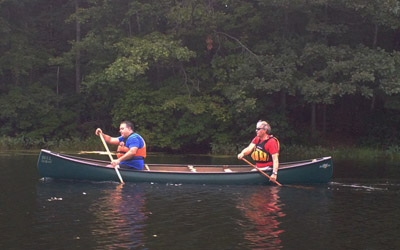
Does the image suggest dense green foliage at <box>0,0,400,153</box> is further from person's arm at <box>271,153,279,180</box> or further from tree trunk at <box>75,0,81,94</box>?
person's arm at <box>271,153,279,180</box>

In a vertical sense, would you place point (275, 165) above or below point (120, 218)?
above

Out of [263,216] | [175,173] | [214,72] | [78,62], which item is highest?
[78,62]

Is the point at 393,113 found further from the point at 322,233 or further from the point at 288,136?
the point at 322,233

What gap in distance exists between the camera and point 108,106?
27609 mm

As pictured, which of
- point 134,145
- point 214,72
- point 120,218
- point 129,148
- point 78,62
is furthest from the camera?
point 78,62

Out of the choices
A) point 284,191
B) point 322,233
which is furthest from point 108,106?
point 322,233

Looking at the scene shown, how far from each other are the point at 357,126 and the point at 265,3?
24.0 ft

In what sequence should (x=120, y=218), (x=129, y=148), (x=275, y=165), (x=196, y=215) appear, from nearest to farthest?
1. (x=120, y=218)
2. (x=196, y=215)
3. (x=275, y=165)
4. (x=129, y=148)

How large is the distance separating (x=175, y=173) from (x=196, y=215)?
394 cm

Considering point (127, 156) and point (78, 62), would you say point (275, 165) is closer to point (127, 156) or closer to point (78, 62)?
point (127, 156)

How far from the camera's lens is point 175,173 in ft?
46.7

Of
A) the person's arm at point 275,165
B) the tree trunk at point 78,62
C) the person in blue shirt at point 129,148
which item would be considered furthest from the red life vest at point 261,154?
the tree trunk at point 78,62

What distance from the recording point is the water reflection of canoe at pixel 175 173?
46.9ft

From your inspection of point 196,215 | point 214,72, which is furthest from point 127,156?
point 214,72
